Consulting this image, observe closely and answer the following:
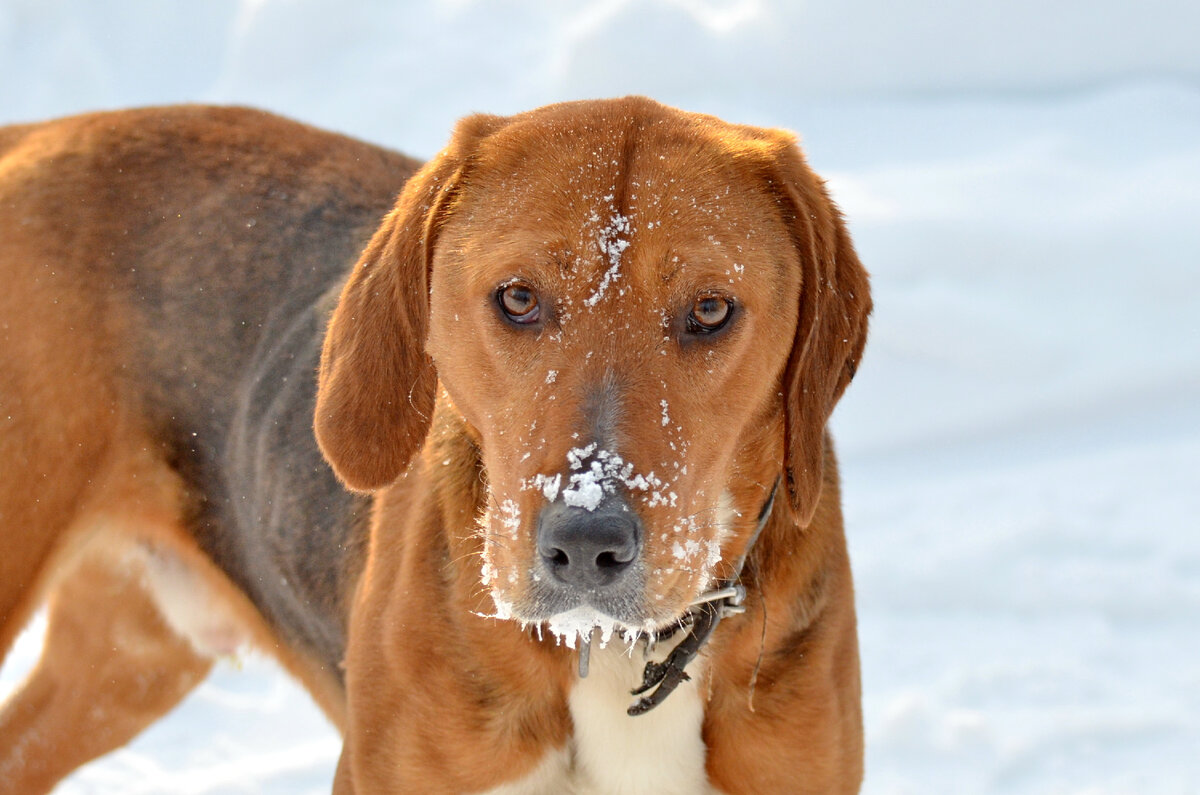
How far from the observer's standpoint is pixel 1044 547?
584 centimetres

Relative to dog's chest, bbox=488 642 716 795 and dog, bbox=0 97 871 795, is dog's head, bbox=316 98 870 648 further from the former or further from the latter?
dog's chest, bbox=488 642 716 795

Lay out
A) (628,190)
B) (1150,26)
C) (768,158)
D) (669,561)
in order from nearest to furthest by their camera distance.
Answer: (669,561)
(628,190)
(768,158)
(1150,26)

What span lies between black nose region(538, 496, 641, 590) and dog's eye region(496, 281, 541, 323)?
479 millimetres

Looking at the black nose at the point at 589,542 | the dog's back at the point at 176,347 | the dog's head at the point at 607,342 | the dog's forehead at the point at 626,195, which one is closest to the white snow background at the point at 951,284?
the dog's back at the point at 176,347

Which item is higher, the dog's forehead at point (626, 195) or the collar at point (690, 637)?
the dog's forehead at point (626, 195)

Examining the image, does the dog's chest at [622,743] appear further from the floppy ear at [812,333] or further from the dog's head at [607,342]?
the floppy ear at [812,333]

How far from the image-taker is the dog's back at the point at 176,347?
4043 millimetres

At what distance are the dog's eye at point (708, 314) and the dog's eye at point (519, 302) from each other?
32 cm

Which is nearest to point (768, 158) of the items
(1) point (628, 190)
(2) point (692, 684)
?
(1) point (628, 190)

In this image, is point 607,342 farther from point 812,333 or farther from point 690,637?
point 690,637

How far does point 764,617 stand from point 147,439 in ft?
6.69

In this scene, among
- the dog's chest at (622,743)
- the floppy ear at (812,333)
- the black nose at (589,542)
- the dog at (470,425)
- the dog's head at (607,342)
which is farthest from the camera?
the dog's chest at (622,743)

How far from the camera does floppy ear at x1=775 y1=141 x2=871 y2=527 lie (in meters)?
3.17

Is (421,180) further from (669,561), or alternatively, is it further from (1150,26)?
(1150,26)
